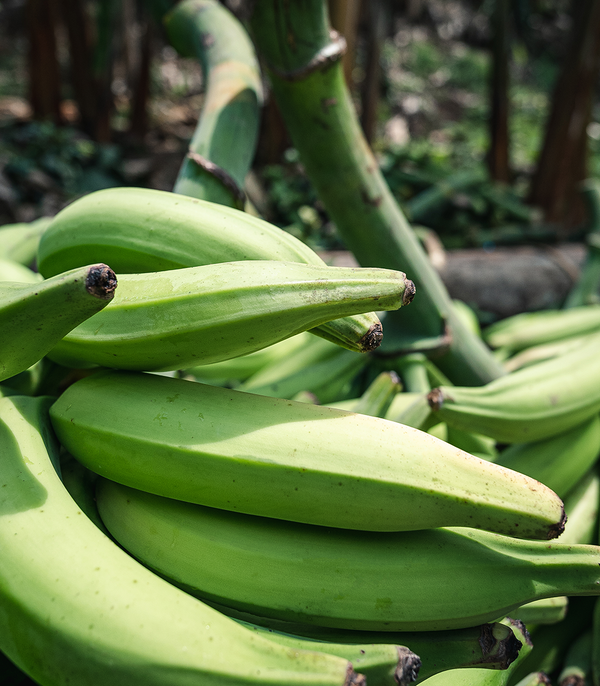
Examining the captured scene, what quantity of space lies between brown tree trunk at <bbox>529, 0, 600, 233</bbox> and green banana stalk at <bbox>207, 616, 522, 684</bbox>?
2.42m

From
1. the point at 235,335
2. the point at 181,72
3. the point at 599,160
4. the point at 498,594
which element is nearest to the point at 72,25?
the point at 181,72

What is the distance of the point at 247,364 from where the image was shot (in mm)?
1233

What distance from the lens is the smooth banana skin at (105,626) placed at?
1.43ft

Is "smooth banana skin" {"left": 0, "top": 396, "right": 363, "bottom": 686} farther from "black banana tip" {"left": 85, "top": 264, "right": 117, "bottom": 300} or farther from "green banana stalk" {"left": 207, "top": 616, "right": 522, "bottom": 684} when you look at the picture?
"black banana tip" {"left": 85, "top": 264, "right": 117, "bottom": 300}

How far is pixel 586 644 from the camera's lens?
0.94 m

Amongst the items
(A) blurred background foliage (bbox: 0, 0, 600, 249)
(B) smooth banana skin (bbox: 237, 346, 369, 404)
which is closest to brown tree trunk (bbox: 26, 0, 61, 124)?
(A) blurred background foliage (bbox: 0, 0, 600, 249)

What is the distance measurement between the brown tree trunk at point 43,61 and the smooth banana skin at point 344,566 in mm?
4682

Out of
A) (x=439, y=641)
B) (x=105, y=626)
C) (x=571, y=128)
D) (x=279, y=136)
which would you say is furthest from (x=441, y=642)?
(x=279, y=136)

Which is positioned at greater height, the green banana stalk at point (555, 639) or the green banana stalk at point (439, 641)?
the green banana stalk at point (439, 641)

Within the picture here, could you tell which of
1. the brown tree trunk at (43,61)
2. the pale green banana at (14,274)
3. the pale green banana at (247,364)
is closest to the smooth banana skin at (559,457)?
the pale green banana at (247,364)

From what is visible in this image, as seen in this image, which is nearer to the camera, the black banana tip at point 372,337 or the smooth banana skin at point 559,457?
the black banana tip at point 372,337

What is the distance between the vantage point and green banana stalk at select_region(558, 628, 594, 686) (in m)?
0.86

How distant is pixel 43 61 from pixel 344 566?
16.4 ft

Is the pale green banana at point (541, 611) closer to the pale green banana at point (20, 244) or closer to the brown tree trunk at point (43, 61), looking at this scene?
the pale green banana at point (20, 244)
